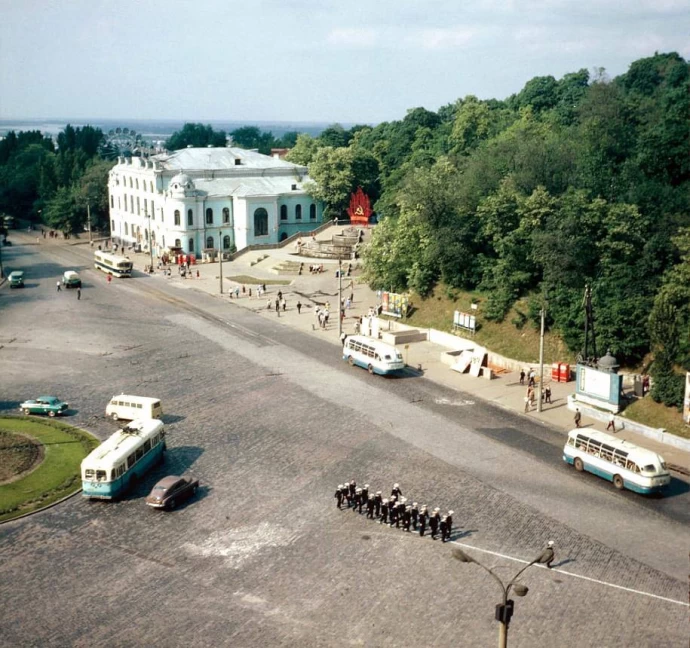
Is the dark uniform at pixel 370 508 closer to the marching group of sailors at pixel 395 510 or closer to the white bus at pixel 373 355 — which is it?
the marching group of sailors at pixel 395 510

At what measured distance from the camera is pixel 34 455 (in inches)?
1479

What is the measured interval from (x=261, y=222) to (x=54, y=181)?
51308 millimetres

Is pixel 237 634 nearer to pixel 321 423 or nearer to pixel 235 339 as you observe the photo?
pixel 321 423

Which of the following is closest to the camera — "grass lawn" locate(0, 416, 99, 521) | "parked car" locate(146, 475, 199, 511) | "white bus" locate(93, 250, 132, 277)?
"parked car" locate(146, 475, 199, 511)

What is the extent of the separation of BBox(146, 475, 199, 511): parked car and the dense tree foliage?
90360 millimetres

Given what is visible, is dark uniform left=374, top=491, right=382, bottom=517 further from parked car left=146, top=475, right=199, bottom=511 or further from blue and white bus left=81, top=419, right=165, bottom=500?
blue and white bus left=81, top=419, right=165, bottom=500

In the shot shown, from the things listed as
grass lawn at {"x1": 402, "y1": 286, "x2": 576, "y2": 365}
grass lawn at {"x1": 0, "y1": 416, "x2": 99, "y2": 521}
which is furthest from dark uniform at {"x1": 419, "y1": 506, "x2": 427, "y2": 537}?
grass lawn at {"x1": 402, "y1": 286, "x2": 576, "y2": 365}

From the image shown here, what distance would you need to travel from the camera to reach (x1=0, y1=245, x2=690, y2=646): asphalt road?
24547 millimetres

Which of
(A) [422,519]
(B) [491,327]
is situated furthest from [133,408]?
(B) [491,327]

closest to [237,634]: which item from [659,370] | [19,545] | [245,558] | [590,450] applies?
[245,558]

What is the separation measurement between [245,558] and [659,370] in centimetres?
2393

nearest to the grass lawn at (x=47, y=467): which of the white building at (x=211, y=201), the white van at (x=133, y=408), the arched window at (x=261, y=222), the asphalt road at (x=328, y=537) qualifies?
the asphalt road at (x=328, y=537)

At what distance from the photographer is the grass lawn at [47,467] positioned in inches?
1296

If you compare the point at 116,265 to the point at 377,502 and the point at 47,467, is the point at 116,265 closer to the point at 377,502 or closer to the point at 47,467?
the point at 47,467
